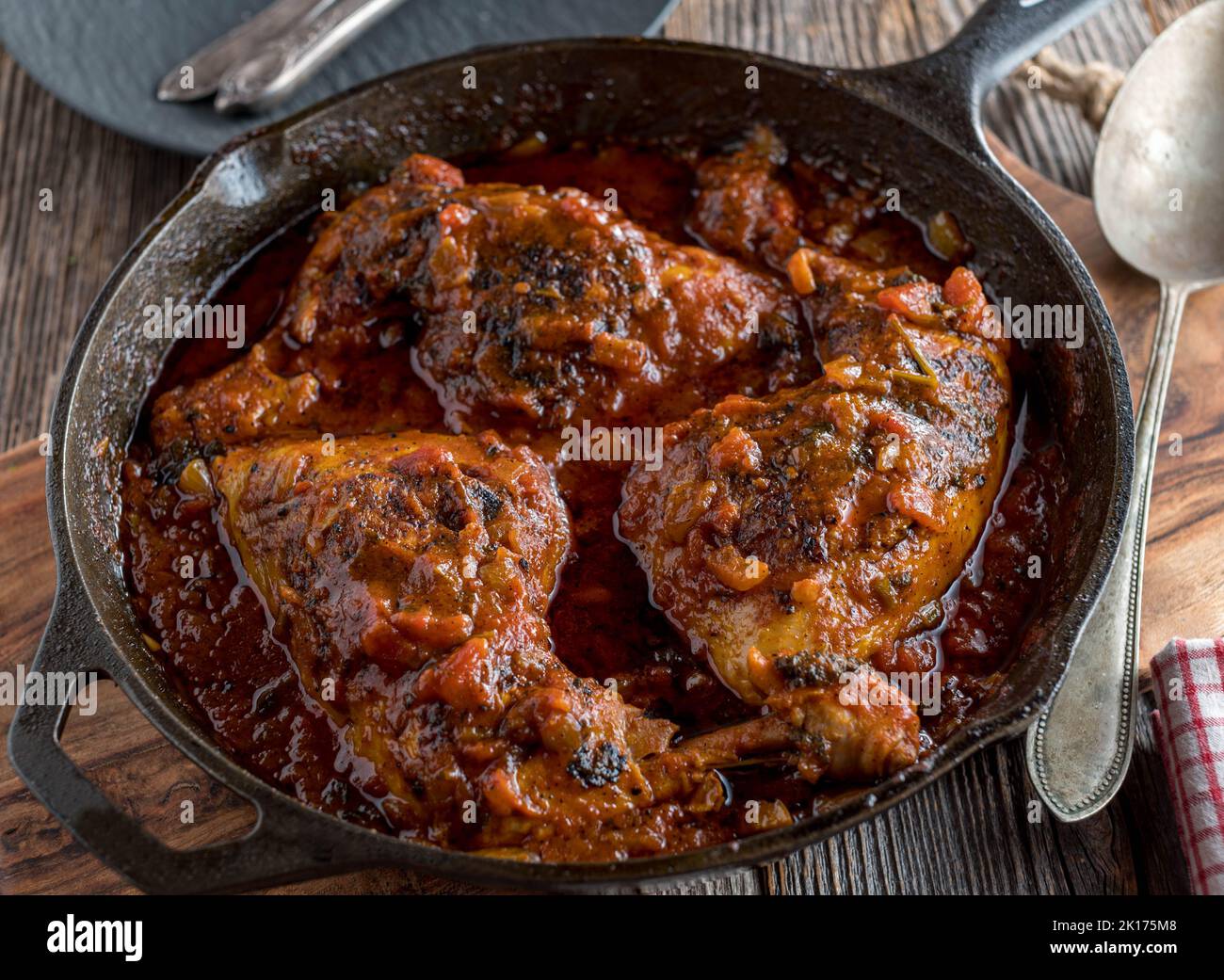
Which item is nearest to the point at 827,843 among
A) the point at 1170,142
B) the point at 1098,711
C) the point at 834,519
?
the point at 1098,711

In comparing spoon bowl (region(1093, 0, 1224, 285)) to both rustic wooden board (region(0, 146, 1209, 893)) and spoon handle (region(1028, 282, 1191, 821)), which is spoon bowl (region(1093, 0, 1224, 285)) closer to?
rustic wooden board (region(0, 146, 1209, 893))

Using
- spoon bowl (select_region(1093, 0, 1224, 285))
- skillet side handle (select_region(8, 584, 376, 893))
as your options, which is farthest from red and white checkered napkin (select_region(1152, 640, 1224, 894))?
skillet side handle (select_region(8, 584, 376, 893))

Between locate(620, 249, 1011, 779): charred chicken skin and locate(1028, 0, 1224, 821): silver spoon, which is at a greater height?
locate(1028, 0, 1224, 821): silver spoon

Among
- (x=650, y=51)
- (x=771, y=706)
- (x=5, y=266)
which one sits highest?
(x=650, y=51)
